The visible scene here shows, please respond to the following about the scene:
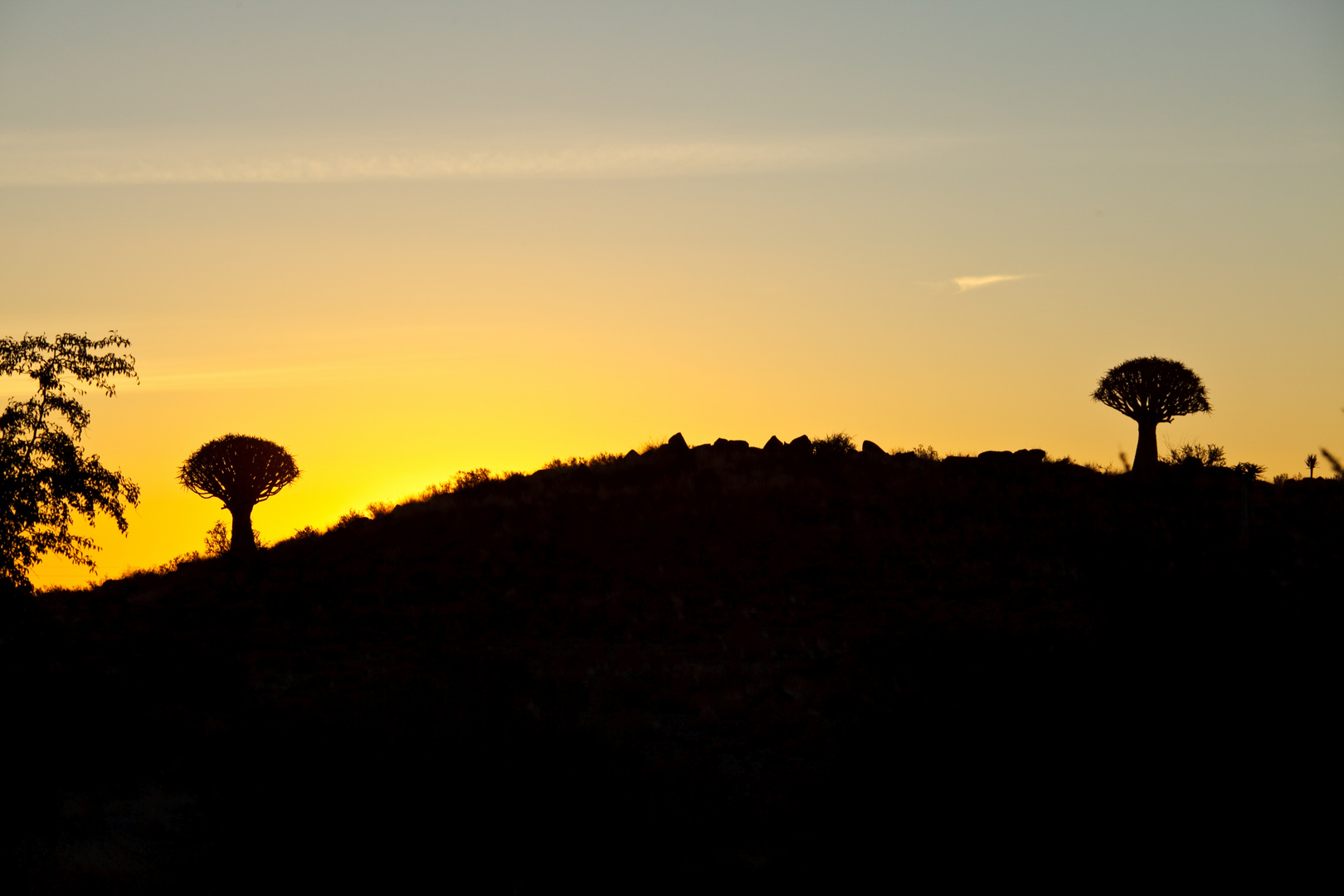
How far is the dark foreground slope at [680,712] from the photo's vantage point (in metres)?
8.40

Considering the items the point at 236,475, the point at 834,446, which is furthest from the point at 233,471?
the point at 834,446

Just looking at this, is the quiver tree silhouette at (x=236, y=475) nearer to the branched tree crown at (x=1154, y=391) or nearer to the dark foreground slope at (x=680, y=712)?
the dark foreground slope at (x=680, y=712)

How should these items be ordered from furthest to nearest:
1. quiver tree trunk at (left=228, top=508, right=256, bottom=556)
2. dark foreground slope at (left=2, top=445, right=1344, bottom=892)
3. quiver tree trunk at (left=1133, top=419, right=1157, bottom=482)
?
quiver tree trunk at (left=228, top=508, right=256, bottom=556) → quiver tree trunk at (left=1133, top=419, right=1157, bottom=482) → dark foreground slope at (left=2, top=445, right=1344, bottom=892)

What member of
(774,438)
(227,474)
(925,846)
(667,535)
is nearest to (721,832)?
(925,846)

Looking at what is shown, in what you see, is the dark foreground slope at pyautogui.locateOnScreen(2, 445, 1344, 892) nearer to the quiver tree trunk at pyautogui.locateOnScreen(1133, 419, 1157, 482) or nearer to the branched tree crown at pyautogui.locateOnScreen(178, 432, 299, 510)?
the quiver tree trunk at pyautogui.locateOnScreen(1133, 419, 1157, 482)

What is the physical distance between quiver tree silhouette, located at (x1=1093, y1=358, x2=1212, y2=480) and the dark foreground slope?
338 inches

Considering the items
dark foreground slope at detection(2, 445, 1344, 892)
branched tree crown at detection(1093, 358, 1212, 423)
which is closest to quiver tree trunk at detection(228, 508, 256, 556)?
dark foreground slope at detection(2, 445, 1344, 892)

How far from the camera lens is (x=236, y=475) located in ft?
141

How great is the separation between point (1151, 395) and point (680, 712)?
27331 millimetres

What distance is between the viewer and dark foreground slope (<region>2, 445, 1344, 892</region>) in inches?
331

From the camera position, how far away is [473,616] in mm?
24750

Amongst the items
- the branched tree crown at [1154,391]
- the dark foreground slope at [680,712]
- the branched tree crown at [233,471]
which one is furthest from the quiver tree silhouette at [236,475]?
the branched tree crown at [1154,391]

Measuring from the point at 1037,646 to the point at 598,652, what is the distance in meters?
11.1

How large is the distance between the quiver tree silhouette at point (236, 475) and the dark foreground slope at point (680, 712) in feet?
49.2
